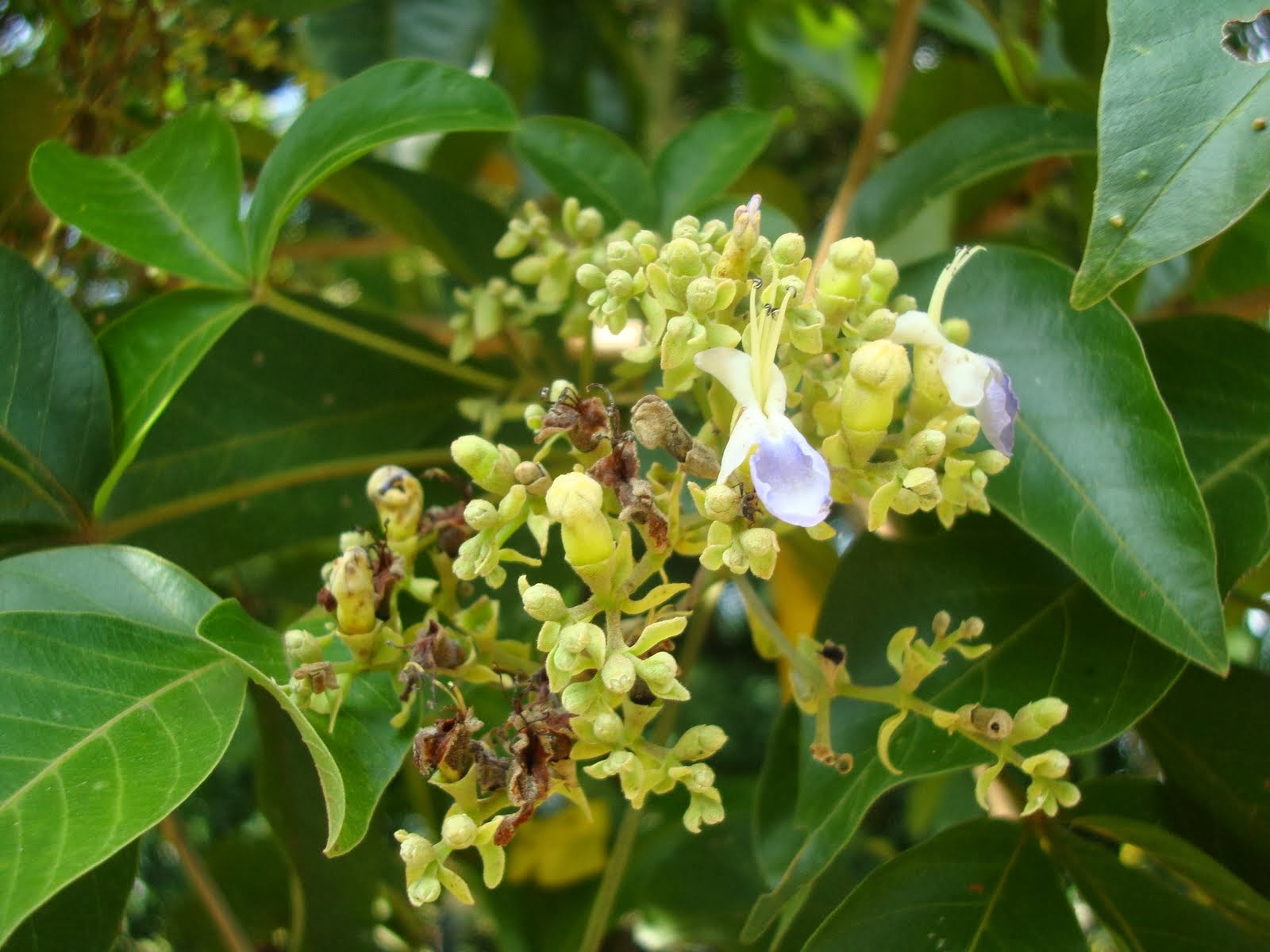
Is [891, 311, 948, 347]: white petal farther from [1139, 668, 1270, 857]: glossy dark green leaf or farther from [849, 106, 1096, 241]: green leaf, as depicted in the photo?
[1139, 668, 1270, 857]: glossy dark green leaf

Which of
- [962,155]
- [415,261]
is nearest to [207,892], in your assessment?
[962,155]

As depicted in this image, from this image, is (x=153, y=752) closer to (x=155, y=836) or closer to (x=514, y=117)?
(x=514, y=117)

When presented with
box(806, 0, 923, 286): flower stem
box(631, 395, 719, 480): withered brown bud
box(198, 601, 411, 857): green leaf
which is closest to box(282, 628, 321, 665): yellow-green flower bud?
box(198, 601, 411, 857): green leaf

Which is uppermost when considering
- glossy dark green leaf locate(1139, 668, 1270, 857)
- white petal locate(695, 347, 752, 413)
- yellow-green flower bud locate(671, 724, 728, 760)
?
white petal locate(695, 347, 752, 413)

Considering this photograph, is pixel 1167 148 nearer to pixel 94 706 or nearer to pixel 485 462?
pixel 485 462

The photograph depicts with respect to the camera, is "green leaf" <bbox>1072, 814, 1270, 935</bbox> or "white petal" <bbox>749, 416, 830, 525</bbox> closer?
"white petal" <bbox>749, 416, 830, 525</bbox>

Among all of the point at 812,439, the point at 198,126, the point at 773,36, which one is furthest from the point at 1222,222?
the point at 773,36
